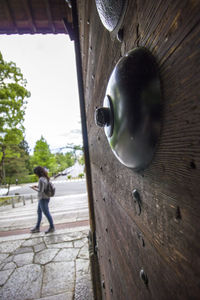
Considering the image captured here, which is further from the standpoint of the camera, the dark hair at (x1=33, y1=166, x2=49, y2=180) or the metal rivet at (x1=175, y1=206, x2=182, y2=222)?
the dark hair at (x1=33, y1=166, x2=49, y2=180)

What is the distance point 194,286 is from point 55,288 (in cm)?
317

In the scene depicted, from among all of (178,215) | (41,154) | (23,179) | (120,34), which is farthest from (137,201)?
(41,154)

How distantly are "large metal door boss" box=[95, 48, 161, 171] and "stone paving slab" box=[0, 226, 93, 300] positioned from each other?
2975 millimetres

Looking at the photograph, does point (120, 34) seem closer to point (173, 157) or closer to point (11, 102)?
point (173, 157)

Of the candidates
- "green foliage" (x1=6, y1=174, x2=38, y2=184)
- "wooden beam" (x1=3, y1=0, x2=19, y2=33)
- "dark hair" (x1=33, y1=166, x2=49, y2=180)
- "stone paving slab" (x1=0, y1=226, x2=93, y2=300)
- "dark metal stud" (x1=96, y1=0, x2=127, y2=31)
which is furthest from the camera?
"green foliage" (x1=6, y1=174, x2=38, y2=184)

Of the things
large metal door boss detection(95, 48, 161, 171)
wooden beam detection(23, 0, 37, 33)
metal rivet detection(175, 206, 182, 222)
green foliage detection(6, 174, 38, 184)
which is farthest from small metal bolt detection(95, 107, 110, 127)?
green foliage detection(6, 174, 38, 184)

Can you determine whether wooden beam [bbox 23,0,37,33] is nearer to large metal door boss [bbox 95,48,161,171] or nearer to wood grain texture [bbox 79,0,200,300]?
wood grain texture [bbox 79,0,200,300]

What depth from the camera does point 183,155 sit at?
0.25m

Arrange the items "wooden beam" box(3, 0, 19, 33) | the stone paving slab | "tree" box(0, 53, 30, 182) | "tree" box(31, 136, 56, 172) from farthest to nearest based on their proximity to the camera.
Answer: "tree" box(31, 136, 56, 172)
"tree" box(0, 53, 30, 182)
the stone paving slab
"wooden beam" box(3, 0, 19, 33)

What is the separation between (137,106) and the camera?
0.29 meters

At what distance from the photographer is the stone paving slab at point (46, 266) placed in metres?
2.46

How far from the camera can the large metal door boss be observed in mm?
289

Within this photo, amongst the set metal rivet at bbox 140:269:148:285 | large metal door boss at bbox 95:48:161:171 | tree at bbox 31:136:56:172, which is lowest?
metal rivet at bbox 140:269:148:285

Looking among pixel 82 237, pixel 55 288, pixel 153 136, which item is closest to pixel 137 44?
pixel 153 136
